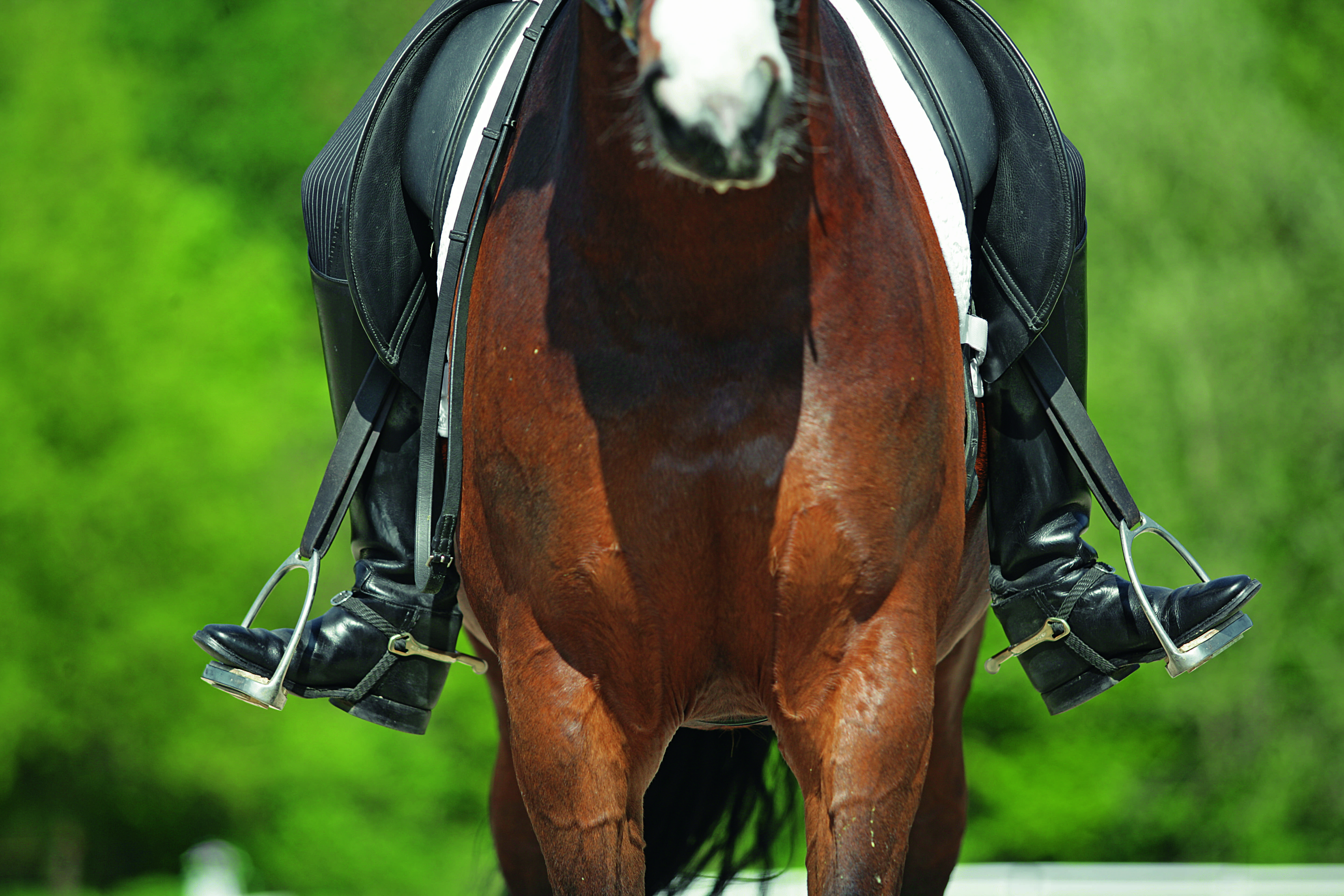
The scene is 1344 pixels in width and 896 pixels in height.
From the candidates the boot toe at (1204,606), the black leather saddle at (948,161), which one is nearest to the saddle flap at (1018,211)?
the black leather saddle at (948,161)

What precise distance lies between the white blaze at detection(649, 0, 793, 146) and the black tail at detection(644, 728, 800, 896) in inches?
90.4

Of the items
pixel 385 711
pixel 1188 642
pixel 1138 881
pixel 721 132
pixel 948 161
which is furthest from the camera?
pixel 1138 881

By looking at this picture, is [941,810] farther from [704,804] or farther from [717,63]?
[717,63]

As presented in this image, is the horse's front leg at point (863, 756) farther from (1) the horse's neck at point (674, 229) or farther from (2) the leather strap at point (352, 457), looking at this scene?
(2) the leather strap at point (352, 457)

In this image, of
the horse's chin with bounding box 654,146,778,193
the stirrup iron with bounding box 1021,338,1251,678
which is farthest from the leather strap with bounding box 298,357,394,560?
the horse's chin with bounding box 654,146,778,193

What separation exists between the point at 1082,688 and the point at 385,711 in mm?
1656

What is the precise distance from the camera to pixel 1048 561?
341 cm

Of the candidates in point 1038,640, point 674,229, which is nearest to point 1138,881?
point 1038,640

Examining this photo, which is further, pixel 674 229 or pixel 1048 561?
pixel 1048 561

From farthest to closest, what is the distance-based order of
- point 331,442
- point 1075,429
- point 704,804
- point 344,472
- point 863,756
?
1. point 331,442
2. point 704,804
3. point 344,472
4. point 1075,429
5. point 863,756

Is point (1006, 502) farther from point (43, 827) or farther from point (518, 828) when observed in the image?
point (43, 827)

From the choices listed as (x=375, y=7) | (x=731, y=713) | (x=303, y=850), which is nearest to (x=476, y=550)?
(x=731, y=713)

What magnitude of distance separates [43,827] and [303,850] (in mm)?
4288

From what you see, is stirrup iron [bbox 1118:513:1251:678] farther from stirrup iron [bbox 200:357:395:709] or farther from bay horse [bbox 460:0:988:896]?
stirrup iron [bbox 200:357:395:709]
